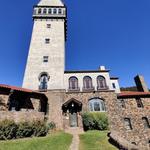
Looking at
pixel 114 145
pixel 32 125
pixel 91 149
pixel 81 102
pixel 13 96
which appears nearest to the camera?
pixel 91 149

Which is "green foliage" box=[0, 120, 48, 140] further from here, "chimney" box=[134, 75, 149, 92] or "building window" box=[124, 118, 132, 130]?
"chimney" box=[134, 75, 149, 92]

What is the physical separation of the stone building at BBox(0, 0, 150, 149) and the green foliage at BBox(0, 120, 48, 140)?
1.74 meters

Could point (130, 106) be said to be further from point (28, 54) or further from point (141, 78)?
point (28, 54)

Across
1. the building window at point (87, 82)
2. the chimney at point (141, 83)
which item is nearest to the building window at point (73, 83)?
the building window at point (87, 82)

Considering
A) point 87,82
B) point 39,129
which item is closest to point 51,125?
point 39,129

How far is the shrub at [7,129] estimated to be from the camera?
17380mm

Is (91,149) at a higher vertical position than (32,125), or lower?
lower

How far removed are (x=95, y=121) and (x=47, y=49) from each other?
57.7 feet

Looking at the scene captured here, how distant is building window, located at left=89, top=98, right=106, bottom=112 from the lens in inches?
1067

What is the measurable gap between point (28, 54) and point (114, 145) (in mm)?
23479

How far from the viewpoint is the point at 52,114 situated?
25.8 meters

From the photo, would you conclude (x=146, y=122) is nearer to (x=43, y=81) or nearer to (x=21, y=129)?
(x=43, y=81)

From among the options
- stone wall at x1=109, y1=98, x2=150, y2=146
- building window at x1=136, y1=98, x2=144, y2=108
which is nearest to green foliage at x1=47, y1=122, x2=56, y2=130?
stone wall at x1=109, y1=98, x2=150, y2=146

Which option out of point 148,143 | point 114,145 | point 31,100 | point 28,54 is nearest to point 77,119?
point 31,100
